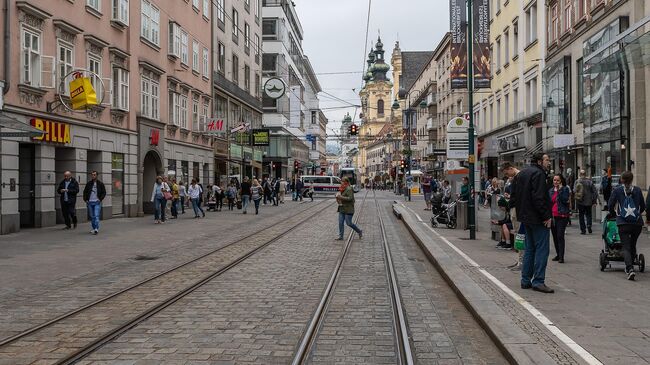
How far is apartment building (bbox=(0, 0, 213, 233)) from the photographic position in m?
17.9

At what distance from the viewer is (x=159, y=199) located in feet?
74.6

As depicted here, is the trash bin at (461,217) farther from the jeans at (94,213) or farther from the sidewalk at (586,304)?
the jeans at (94,213)

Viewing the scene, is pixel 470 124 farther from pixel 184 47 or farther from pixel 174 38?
pixel 184 47

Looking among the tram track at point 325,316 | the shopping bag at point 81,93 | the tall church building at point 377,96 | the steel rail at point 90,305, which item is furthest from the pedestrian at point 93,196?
the tall church building at point 377,96

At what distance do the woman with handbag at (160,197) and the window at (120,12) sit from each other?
6.57 metres

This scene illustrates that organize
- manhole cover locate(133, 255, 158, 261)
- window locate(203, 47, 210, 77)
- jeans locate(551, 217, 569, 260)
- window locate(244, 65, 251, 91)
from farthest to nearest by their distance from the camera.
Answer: window locate(244, 65, 251, 91) < window locate(203, 47, 210, 77) < manhole cover locate(133, 255, 158, 261) < jeans locate(551, 217, 569, 260)

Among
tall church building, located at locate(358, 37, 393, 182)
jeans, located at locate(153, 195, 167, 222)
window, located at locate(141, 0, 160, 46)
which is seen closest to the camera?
jeans, located at locate(153, 195, 167, 222)

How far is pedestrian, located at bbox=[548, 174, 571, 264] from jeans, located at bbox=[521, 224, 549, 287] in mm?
3008

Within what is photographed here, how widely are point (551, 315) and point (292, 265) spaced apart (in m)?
5.76

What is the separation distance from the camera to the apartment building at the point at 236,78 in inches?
1582

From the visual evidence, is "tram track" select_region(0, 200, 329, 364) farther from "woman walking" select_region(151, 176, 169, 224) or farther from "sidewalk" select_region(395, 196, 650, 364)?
"woman walking" select_region(151, 176, 169, 224)

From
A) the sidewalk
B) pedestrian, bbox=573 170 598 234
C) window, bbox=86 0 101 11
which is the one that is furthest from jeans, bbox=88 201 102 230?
pedestrian, bbox=573 170 598 234

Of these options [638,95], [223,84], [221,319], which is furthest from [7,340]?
[223,84]

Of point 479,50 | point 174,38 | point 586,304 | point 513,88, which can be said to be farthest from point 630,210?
point 513,88
